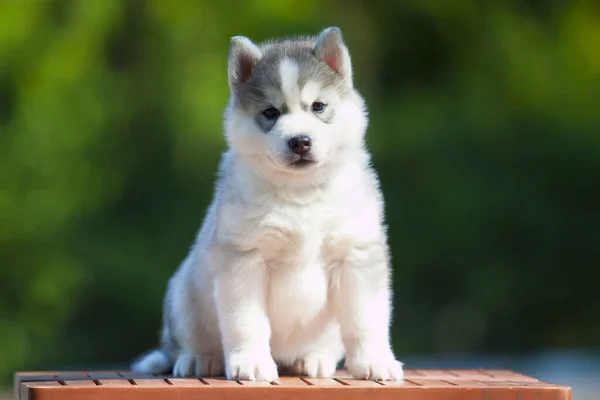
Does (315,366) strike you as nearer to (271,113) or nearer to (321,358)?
(321,358)

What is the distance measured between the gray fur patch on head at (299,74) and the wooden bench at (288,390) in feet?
3.71

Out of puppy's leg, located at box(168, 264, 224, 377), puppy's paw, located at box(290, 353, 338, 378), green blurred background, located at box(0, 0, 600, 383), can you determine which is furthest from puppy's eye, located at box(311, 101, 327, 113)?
green blurred background, located at box(0, 0, 600, 383)

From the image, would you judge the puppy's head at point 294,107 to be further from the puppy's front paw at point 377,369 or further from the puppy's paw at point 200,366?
the puppy's paw at point 200,366

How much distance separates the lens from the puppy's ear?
4.45m

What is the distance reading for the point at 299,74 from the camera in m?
4.28

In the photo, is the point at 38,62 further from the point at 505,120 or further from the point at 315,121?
the point at 315,121

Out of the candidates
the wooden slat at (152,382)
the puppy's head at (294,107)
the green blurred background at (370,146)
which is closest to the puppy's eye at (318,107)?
the puppy's head at (294,107)

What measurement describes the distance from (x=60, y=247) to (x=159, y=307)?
3.98ft

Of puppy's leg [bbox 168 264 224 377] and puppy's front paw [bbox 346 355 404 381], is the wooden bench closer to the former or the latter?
puppy's front paw [bbox 346 355 404 381]

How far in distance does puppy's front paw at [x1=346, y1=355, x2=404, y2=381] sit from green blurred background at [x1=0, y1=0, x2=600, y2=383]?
5.93 metres

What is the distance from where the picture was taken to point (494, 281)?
10203 millimetres

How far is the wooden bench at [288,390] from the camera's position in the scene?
12.5ft

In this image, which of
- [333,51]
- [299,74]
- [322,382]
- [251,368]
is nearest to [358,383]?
[322,382]

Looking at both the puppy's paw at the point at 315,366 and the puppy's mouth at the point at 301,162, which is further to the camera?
the puppy's paw at the point at 315,366
